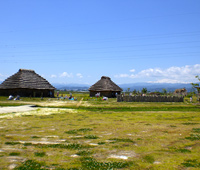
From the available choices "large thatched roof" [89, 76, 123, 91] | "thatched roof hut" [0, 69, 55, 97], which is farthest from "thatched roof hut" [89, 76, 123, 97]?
"thatched roof hut" [0, 69, 55, 97]

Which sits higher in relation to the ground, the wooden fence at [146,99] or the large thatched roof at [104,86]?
the large thatched roof at [104,86]

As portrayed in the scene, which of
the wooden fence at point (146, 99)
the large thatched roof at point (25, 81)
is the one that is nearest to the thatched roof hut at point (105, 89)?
the large thatched roof at point (25, 81)

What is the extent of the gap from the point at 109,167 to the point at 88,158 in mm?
932

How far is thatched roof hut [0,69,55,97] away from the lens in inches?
1885

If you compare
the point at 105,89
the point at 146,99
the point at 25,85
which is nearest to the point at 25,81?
the point at 25,85

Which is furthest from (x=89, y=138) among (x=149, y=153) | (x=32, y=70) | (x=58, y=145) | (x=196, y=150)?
(x=32, y=70)

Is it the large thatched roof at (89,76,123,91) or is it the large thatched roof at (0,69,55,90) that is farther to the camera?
the large thatched roof at (89,76,123,91)

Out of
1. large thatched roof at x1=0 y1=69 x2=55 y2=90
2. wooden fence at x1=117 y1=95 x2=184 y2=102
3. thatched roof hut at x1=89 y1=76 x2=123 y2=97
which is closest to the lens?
wooden fence at x1=117 y1=95 x2=184 y2=102

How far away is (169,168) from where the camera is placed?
520cm

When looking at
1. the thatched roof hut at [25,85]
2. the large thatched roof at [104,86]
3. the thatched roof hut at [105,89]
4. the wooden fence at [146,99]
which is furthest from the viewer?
the large thatched roof at [104,86]

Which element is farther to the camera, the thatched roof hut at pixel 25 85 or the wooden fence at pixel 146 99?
the thatched roof hut at pixel 25 85

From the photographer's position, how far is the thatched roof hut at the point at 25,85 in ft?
157

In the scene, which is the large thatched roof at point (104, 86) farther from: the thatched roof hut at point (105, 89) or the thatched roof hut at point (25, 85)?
the thatched roof hut at point (25, 85)

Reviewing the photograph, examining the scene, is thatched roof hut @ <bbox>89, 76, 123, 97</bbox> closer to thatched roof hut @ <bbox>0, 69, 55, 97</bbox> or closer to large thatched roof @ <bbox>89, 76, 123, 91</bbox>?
large thatched roof @ <bbox>89, 76, 123, 91</bbox>
